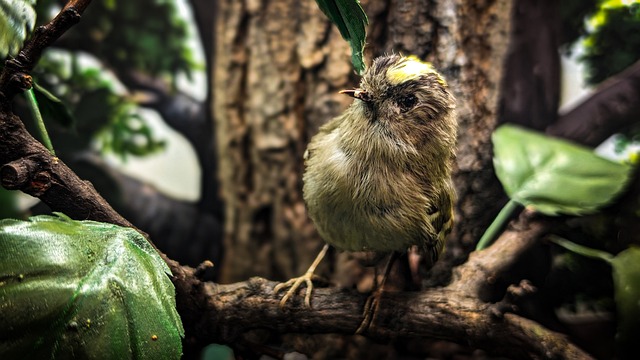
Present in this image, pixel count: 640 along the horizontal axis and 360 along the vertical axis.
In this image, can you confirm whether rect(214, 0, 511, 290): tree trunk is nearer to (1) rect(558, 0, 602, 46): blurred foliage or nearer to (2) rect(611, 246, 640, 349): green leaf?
(1) rect(558, 0, 602, 46): blurred foliage

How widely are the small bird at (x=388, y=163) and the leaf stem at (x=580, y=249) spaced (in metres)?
0.32

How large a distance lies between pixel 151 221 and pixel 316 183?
99cm

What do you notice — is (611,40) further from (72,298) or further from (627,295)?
(72,298)

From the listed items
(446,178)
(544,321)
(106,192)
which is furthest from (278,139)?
(544,321)

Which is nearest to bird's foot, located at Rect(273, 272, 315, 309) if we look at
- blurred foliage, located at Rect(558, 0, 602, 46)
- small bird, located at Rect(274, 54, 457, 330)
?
small bird, located at Rect(274, 54, 457, 330)

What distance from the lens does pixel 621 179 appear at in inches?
46.3

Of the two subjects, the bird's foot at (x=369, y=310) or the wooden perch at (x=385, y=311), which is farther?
the bird's foot at (x=369, y=310)

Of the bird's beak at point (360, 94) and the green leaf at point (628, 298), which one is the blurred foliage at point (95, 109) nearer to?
the bird's beak at point (360, 94)

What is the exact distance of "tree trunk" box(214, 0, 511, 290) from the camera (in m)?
1.22

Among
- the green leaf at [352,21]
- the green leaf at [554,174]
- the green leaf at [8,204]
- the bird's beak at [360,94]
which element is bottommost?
the green leaf at [8,204]

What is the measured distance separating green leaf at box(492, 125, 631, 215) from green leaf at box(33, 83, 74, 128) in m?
0.88

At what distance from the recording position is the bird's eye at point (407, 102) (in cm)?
93

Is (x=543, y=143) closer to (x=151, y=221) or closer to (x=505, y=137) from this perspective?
(x=505, y=137)

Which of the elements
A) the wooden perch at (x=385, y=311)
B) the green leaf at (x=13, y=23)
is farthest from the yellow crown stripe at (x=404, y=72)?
the green leaf at (x=13, y=23)
